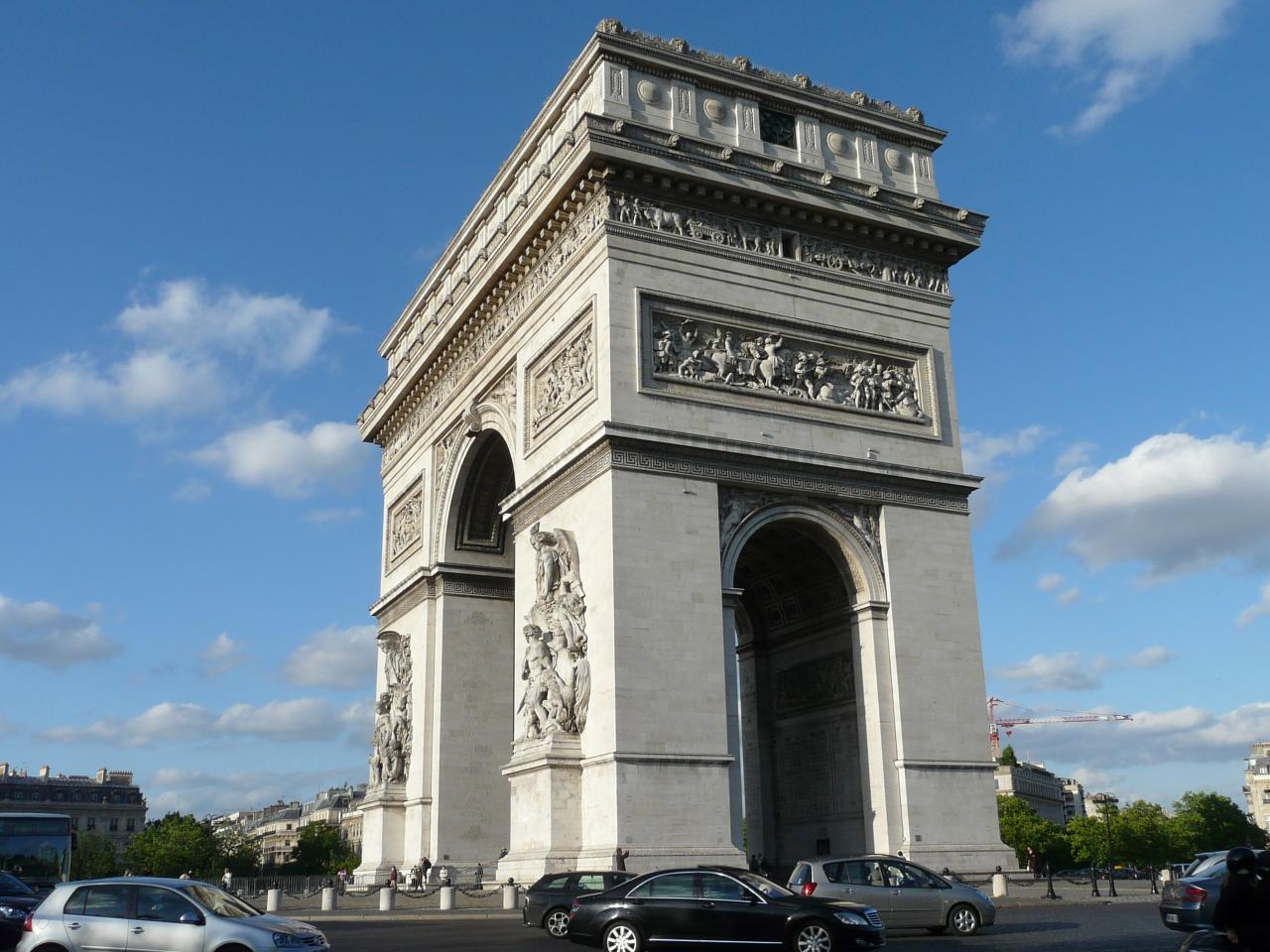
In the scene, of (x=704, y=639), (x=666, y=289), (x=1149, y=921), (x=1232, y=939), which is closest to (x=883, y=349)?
(x=666, y=289)

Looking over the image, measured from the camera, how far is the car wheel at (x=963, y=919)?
18.8 metres

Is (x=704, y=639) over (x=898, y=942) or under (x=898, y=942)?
over

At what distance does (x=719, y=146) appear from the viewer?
2822 centimetres

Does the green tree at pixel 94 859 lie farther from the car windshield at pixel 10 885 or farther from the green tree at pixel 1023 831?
the car windshield at pixel 10 885

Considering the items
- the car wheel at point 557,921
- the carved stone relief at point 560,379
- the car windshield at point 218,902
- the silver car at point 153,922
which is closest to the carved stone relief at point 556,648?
the carved stone relief at point 560,379

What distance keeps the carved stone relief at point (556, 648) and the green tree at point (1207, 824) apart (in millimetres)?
95789

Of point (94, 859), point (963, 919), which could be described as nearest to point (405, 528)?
point (963, 919)

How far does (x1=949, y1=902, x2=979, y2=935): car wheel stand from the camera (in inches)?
740

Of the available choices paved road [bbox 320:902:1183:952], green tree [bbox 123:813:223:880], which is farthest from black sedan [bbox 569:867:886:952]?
green tree [bbox 123:813:223:880]

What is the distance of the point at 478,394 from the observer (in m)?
34.1

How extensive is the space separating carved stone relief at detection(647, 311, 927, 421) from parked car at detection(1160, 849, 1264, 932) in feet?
44.4

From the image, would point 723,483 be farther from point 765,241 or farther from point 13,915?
point 13,915

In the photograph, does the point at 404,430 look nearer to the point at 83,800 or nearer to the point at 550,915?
the point at 550,915

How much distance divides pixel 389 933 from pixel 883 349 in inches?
655
